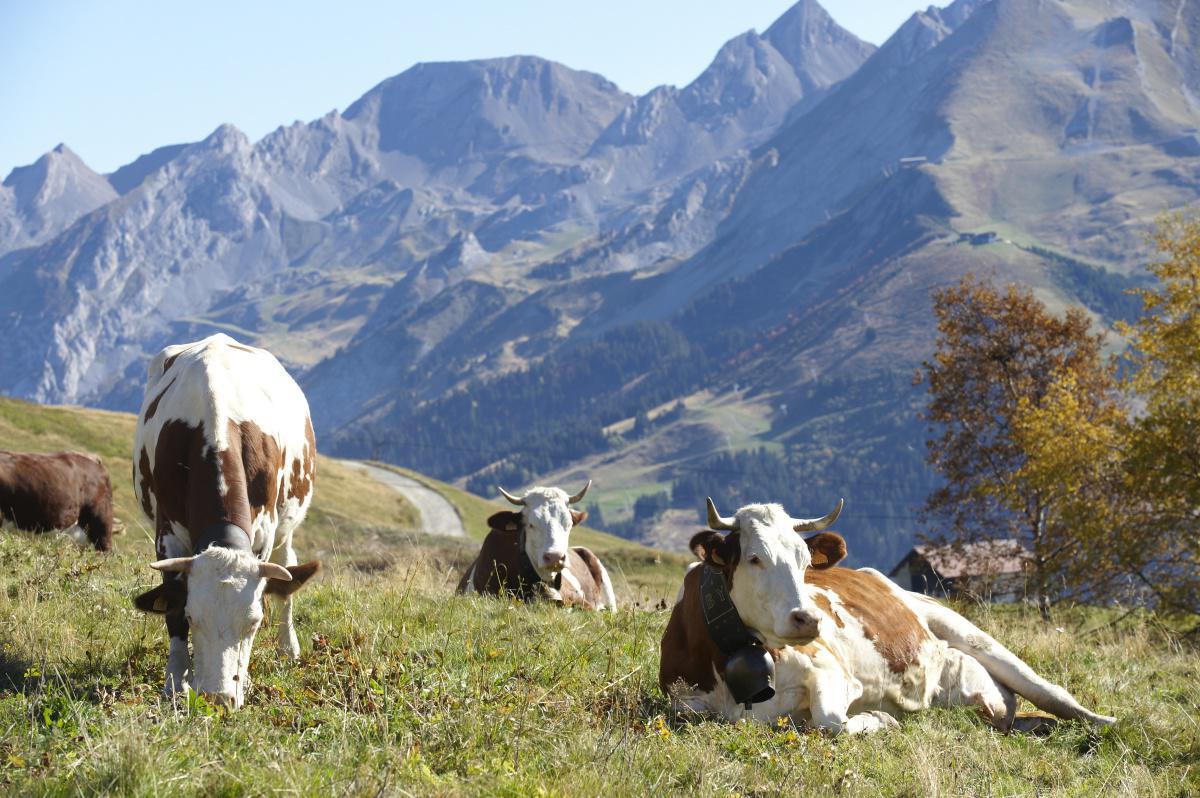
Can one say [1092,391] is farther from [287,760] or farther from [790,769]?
[287,760]

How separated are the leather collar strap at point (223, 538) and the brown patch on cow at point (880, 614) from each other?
5219 mm

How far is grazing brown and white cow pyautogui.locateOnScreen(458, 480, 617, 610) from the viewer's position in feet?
54.3

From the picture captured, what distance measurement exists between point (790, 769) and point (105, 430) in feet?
231

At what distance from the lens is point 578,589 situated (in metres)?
17.8

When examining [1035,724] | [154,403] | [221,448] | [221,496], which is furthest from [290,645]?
[1035,724]

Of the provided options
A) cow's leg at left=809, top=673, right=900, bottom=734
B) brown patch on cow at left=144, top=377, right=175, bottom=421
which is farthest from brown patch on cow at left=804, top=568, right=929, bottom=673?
brown patch on cow at left=144, top=377, right=175, bottom=421

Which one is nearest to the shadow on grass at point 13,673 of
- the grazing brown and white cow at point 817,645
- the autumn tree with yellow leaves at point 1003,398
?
the grazing brown and white cow at point 817,645

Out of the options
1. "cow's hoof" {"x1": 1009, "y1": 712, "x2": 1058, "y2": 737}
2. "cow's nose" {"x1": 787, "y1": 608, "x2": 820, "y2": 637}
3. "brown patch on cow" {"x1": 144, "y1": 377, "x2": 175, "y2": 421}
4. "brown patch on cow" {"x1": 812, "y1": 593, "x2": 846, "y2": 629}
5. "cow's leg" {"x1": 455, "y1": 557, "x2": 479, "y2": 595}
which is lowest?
"cow's leg" {"x1": 455, "y1": 557, "x2": 479, "y2": 595}

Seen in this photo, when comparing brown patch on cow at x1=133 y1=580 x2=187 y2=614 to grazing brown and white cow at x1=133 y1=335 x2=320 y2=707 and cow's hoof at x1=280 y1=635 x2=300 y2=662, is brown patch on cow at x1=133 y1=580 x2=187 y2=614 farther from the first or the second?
cow's hoof at x1=280 y1=635 x2=300 y2=662

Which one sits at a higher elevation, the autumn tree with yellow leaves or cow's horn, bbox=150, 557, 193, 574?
cow's horn, bbox=150, 557, 193, 574

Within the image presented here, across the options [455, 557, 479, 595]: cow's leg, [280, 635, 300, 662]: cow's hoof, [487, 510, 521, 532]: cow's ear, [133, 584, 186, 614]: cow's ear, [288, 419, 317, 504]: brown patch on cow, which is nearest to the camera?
[133, 584, 186, 614]: cow's ear

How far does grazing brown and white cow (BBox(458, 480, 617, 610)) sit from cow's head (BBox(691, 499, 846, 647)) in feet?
21.9

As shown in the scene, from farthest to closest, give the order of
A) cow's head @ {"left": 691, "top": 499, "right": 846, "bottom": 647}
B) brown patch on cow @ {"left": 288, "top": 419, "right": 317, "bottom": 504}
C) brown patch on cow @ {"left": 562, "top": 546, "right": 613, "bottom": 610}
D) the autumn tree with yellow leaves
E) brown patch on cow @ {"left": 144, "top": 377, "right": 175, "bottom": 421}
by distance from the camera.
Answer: the autumn tree with yellow leaves → brown patch on cow @ {"left": 562, "top": 546, "right": 613, "bottom": 610} → brown patch on cow @ {"left": 288, "top": 419, "right": 317, "bottom": 504} → brown patch on cow @ {"left": 144, "top": 377, "right": 175, "bottom": 421} → cow's head @ {"left": 691, "top": 499, "right": 846, "bottom": 647}

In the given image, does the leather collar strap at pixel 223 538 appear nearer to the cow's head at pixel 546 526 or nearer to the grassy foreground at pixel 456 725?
→ the grassy foreground at pixel 456 725
